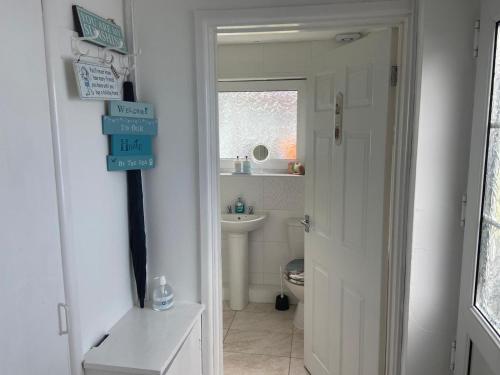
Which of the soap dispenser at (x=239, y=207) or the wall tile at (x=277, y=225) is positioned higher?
the soap dispenser at (x=239, y=207)

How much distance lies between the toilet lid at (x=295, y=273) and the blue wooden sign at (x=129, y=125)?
166 cm

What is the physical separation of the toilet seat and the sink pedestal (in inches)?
18.4

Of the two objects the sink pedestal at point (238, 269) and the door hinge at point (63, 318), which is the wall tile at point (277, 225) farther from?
the door hinge at point (63, 318)

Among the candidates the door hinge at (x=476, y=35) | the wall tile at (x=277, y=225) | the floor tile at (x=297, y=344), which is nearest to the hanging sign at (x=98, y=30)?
the door hinge at (x=476, y=35)

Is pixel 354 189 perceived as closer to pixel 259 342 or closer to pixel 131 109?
pixel 131 109

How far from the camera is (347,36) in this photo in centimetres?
207

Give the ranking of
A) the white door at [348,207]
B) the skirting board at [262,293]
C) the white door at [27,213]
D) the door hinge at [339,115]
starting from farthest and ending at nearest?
the skirting board at [262,293], the door hinge at [339,115], the white door at [348,207], the white door at [27,213]

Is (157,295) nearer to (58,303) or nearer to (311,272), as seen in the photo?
(58,303)

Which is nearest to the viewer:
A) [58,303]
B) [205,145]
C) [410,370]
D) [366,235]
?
[58,303]

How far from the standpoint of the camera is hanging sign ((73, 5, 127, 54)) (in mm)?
1295

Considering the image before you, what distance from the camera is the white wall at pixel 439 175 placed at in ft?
4.48

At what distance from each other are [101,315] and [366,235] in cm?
124

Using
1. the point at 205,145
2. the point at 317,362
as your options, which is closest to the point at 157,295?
the point at 205,145

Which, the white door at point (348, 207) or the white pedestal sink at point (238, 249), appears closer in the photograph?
the white door at point (348, 207)
